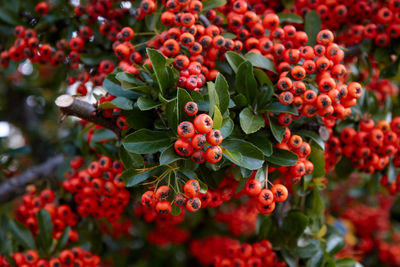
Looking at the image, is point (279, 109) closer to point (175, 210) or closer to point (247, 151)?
point (247, 151)

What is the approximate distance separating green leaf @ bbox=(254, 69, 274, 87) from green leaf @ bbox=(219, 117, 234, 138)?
0.42 m

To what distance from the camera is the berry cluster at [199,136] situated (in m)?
1.46

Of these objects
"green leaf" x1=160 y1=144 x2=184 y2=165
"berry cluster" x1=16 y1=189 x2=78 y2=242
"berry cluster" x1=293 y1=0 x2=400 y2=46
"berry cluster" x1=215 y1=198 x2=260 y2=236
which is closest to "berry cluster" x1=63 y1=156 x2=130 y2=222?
"berry cluster" x1=16 y1=189 x2=78 y2=242

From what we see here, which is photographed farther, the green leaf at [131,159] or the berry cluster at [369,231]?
the berry cluster at [369,231]

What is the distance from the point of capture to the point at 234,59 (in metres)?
1.89

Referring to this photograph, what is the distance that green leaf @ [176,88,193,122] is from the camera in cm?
152

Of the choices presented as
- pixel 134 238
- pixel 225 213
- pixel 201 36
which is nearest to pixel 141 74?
pixel 201 36

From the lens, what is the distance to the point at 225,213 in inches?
179

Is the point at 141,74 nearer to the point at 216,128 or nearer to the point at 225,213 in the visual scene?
the point at 216,128

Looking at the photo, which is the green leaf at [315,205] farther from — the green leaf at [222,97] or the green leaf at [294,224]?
the green leaf at [222,97]

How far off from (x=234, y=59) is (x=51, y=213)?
1729 millimetres

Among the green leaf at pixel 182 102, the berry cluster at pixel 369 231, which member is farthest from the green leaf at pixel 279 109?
the berry cluster at pixel 369 231

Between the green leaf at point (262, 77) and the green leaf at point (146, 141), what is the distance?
631 millimetres

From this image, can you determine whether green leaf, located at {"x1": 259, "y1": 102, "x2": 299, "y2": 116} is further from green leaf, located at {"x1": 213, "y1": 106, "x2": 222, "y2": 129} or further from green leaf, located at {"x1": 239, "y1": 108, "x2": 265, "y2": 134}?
green leaf, located at {"x1": 213, "y1": 106, "x2": 222, "y2": 129}
